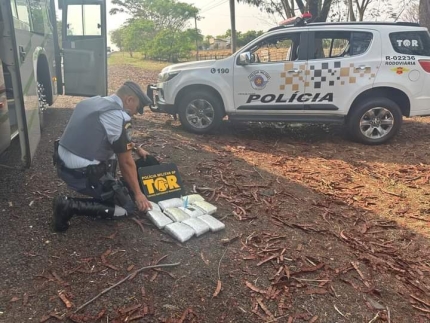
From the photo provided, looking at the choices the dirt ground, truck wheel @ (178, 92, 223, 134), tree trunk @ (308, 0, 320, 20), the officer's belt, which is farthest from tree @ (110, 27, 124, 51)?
the officer's belt

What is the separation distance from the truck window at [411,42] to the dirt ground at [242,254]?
7.46 feet

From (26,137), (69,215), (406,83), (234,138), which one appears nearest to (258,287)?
(69,215)

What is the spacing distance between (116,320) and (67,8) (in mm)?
6892

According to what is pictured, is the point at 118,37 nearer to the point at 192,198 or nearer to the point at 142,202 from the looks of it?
the point at 192,198

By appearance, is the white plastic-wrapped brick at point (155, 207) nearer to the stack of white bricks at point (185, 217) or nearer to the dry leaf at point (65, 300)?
the stack of white bricks at point (185, 217)

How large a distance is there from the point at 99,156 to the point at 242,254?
4.70ft

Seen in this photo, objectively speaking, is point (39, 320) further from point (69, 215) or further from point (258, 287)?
point (258, 287)

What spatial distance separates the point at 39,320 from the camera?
2.34 m

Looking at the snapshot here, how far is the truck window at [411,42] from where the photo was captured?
6.38m

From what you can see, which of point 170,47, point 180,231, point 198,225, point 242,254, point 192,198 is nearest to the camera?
point 242,254

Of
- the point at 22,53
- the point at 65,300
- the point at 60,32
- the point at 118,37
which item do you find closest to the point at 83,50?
the point at 60,32

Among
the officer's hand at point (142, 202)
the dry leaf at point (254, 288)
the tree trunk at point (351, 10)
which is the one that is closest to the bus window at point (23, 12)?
the officer's hand at point (142, 202)

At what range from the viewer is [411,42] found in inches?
251

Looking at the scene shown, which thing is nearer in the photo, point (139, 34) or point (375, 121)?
point (375, 121)
